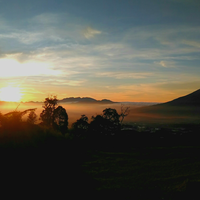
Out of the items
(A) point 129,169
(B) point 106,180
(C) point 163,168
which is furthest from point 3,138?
(C) point 163,168

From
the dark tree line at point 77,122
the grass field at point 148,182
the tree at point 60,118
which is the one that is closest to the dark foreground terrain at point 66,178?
the grass field at point 148,182

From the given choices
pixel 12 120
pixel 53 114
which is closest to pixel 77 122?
pixel 53 114

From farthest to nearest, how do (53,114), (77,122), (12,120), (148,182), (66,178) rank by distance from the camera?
(77,122) < (53,114) < (12,120) < (148,182) < (66,178)

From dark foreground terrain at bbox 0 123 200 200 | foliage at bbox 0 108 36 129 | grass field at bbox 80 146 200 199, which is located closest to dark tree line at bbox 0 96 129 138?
foliage at bbox 0 108 36 129

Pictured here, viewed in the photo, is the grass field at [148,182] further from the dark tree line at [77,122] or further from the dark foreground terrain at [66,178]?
the dark tree line at [77,122]

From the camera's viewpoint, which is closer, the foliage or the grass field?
the grass field

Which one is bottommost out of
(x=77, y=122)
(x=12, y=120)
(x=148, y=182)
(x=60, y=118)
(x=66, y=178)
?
(x=148, y=182)

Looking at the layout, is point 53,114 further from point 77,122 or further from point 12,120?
point 12,120

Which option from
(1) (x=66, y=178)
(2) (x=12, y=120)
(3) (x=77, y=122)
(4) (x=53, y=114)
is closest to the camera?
(1) (x=66, y=178)

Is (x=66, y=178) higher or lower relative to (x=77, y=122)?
lower

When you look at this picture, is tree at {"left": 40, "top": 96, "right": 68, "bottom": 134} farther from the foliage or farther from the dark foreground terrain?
the foliage

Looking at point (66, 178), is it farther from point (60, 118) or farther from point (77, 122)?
point (77, 122)

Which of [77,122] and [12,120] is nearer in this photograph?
[12,120]

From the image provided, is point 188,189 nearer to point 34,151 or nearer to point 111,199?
point 111,199
